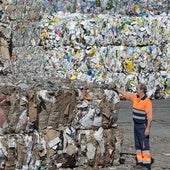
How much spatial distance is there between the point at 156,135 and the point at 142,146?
4100mm

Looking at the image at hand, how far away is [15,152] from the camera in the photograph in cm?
1103

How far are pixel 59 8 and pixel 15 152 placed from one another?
11352 mm

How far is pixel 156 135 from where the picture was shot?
52.3 ft

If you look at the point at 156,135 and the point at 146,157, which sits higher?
the point at 146,157

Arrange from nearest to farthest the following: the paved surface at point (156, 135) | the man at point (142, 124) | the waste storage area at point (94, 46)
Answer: the man at point (142, 124) → the waste storage area at point (94, 46) → the paved surface at point (156, 135)

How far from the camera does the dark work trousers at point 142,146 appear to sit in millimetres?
11859

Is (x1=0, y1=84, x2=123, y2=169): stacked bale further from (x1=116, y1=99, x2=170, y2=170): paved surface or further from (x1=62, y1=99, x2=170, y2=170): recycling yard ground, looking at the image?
(x1=116, y1=99, x2=170, y2=170): paved surface

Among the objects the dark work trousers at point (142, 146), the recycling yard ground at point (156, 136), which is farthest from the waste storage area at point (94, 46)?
the recycling yard ground at point (156, 136)

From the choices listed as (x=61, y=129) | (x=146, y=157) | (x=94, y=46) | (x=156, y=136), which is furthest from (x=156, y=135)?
(x=94, y=46)

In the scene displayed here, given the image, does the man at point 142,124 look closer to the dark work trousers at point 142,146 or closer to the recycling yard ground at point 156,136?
the dark work trousers at point 142,146

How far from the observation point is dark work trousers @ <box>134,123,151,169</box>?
467 inches

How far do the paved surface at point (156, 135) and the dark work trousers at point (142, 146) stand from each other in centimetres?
32

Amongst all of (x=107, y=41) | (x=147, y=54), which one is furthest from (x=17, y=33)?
(x=147, y=54)

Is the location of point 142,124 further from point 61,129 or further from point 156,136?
point 156,136
